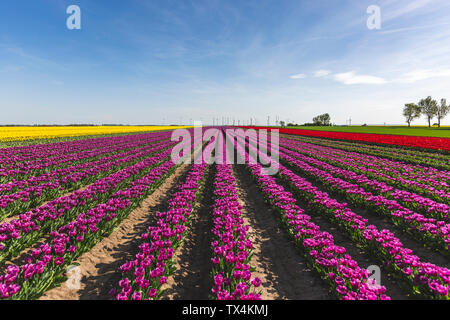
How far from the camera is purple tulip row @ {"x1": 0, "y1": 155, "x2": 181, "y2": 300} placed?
3309 millimetres

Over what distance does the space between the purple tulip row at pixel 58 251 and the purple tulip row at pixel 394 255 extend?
22.8 ft

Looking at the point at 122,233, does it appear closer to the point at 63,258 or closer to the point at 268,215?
the point at 63,258

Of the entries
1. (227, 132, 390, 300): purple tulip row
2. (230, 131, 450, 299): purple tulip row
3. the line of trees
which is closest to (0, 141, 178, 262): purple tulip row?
(227, 132, 390, 300): purple tulip row

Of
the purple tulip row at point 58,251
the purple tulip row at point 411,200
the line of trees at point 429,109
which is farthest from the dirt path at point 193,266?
the line of trees at point 429,109

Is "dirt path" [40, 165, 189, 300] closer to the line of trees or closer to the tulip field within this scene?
the tulip field

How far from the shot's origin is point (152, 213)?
768 cm

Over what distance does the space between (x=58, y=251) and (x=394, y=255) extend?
7.39m

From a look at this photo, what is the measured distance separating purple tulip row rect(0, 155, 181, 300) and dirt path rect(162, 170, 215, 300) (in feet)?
7.32

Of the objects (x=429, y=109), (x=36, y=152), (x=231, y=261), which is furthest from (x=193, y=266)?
(x=429, y=109)

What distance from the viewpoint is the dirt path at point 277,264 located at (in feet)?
13.4

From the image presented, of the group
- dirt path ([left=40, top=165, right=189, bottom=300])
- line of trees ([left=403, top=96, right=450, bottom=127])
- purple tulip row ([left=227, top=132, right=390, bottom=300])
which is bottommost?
dirt path ([left=40, top=165, right=189, bottom=300])

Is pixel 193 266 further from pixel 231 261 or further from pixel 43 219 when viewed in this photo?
pixel 43 219

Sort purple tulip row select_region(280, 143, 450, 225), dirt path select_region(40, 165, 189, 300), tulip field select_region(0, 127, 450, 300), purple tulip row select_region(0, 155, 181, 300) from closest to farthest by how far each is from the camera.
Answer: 1. purple tulip row select_region(0, 155, 181, 300)
2. tulip field select_region(0, 127, 450, 300)
3. dirt path select_region(40, 165, 189, 300)
4. purple tulip row select_region(280, 143, 450, 225)
